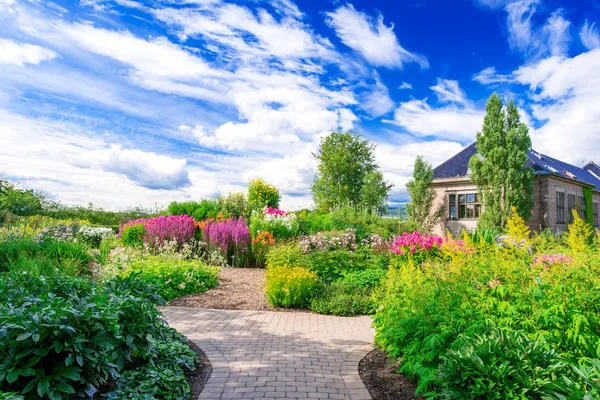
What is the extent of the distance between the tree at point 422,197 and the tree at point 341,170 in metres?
7.58

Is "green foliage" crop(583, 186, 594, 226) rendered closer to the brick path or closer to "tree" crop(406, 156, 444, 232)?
"tree" crop(406, 156, 444, 232)

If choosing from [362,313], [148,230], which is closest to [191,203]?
[148,230]

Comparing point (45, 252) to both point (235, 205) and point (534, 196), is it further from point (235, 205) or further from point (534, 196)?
point (534, 196)

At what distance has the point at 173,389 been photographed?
11.1 ft

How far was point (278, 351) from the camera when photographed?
14.9 ft

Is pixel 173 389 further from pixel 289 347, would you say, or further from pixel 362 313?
pixel 362 313

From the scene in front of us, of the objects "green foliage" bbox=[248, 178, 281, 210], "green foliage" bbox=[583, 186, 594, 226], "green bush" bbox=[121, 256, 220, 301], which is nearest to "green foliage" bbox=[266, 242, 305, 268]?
"green bush" bbox=[121, 256, 220, 301]

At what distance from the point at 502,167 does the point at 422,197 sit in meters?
4.44

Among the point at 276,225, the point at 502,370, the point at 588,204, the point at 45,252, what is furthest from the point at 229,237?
the point at 588,204

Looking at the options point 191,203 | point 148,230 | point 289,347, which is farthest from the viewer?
point 191,203

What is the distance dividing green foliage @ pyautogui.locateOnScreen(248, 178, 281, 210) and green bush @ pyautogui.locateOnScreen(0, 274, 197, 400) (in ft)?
51.4

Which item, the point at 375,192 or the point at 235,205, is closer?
the point at 235,205

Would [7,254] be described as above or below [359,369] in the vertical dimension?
above

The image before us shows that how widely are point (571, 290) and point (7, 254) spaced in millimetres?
10382
